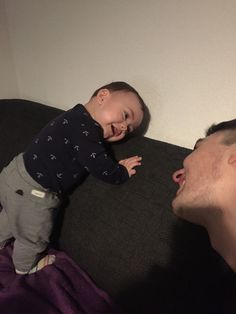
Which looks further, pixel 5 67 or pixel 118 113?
pixel 5 67

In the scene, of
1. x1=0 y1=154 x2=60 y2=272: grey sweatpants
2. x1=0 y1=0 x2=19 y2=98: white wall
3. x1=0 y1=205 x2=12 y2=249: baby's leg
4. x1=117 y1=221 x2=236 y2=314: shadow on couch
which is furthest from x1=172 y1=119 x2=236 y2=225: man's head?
x1=0 y1=0 x2=19 y2=98: white wall

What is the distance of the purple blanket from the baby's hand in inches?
14.2

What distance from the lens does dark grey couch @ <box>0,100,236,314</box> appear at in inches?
33.9

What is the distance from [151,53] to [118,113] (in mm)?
222

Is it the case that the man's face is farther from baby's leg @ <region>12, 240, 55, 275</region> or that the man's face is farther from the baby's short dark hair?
baby's leg @ <region>12, 240, 55, 275</region>

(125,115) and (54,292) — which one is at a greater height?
(125,115)

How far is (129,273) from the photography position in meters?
0.98

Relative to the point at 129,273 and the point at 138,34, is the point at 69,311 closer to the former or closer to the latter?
the point at 129,273

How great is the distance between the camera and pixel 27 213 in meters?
1.16

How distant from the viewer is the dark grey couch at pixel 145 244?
0.86 m

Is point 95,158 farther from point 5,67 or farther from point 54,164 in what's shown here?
point 5,67

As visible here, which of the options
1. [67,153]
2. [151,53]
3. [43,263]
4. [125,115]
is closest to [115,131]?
[125,115]

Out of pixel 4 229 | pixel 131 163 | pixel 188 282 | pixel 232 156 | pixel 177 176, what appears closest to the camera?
pixel 232 156

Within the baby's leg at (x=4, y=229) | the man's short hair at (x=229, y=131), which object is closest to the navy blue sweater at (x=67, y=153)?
the baby's leg at (x=4, y=229)
